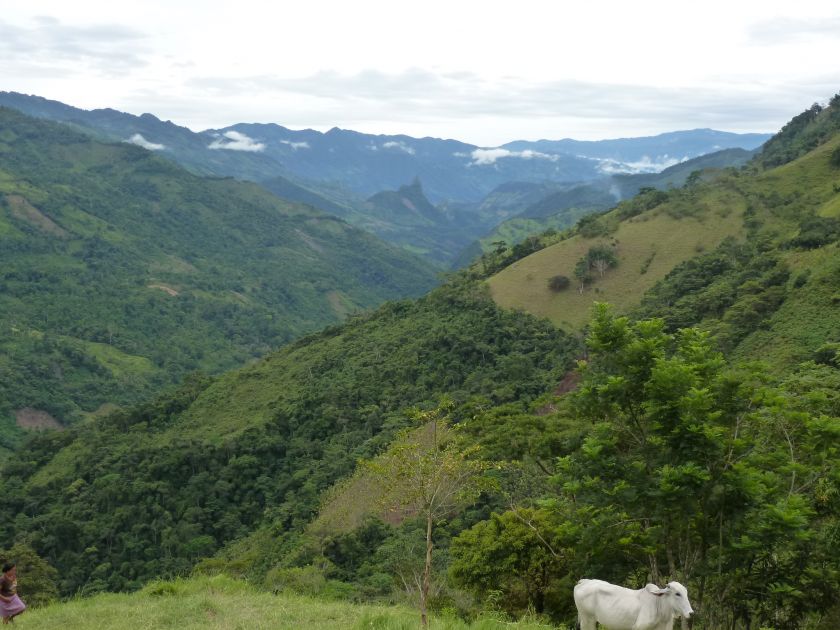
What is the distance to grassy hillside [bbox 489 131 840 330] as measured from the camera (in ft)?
199

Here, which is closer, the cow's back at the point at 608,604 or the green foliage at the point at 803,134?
the cow's back at the point at 608,604

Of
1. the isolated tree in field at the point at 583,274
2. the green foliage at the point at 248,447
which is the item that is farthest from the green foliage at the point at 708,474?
the isolated tree in field at the point at 583,274

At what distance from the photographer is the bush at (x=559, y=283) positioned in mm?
63094

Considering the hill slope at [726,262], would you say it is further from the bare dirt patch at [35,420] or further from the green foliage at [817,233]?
the bare dirt patch at [35,420]

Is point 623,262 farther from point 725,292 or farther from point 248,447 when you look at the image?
point 248,447

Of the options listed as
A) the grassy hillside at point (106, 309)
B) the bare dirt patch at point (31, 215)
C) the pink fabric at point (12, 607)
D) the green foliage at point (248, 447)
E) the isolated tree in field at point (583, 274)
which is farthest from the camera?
the bare dirt patch at point (31, 215)

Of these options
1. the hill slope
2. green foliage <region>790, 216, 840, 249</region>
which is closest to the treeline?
the hill slope

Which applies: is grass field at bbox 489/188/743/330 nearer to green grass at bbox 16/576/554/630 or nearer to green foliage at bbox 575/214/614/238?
green foliage at bbox 575/214/614/238

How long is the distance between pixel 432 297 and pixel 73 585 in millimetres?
38363

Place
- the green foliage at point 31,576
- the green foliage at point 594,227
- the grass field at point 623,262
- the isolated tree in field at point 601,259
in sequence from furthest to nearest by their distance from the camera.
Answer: the green foliage at point 594,227, the isolated tree in field at point 601,259, the grass field at point 623,262, the green foliage at point 31,576

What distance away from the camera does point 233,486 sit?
50.4 metres

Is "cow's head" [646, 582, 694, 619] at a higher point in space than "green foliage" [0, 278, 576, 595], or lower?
higher

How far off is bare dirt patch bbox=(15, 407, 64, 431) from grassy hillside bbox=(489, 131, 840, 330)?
71.5 m

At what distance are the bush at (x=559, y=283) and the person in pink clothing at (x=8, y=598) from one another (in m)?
54.3
